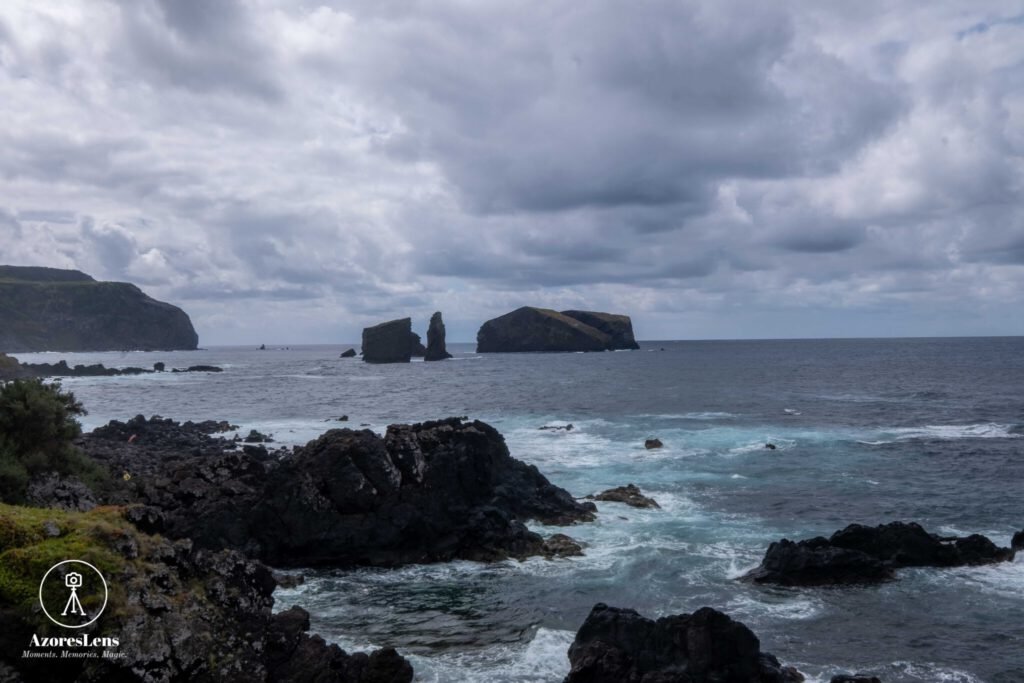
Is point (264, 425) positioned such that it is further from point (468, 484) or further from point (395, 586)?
point (395, 586)

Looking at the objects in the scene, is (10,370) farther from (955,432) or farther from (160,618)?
(955,432)

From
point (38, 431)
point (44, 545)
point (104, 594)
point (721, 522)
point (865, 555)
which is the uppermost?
point (38, 431)

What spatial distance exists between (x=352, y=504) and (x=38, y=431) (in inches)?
498

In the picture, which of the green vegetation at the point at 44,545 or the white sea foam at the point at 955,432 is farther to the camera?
the white sea foam at the point at 955,432

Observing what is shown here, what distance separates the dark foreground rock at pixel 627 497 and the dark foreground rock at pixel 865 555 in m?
10.8

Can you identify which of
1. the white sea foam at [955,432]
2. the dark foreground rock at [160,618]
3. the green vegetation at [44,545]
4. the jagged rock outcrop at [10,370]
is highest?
the jagged rock outcrop at [10,370]

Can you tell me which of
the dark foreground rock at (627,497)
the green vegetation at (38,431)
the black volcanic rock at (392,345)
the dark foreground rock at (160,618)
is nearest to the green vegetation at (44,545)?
the dark foreground rock at (160,618)

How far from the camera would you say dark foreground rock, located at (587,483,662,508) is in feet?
126

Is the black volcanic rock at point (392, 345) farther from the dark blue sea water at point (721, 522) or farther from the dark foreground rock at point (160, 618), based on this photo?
the dark foreground rock at point (160, 618)

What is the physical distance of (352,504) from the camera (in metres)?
30.6

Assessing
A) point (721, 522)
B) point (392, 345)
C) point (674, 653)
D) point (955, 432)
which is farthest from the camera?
point (392, 345)

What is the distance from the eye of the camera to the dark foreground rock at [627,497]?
38469 mm

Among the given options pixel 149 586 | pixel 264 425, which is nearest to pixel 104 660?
pixel 149 586

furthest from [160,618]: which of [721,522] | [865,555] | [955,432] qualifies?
[955,432]
